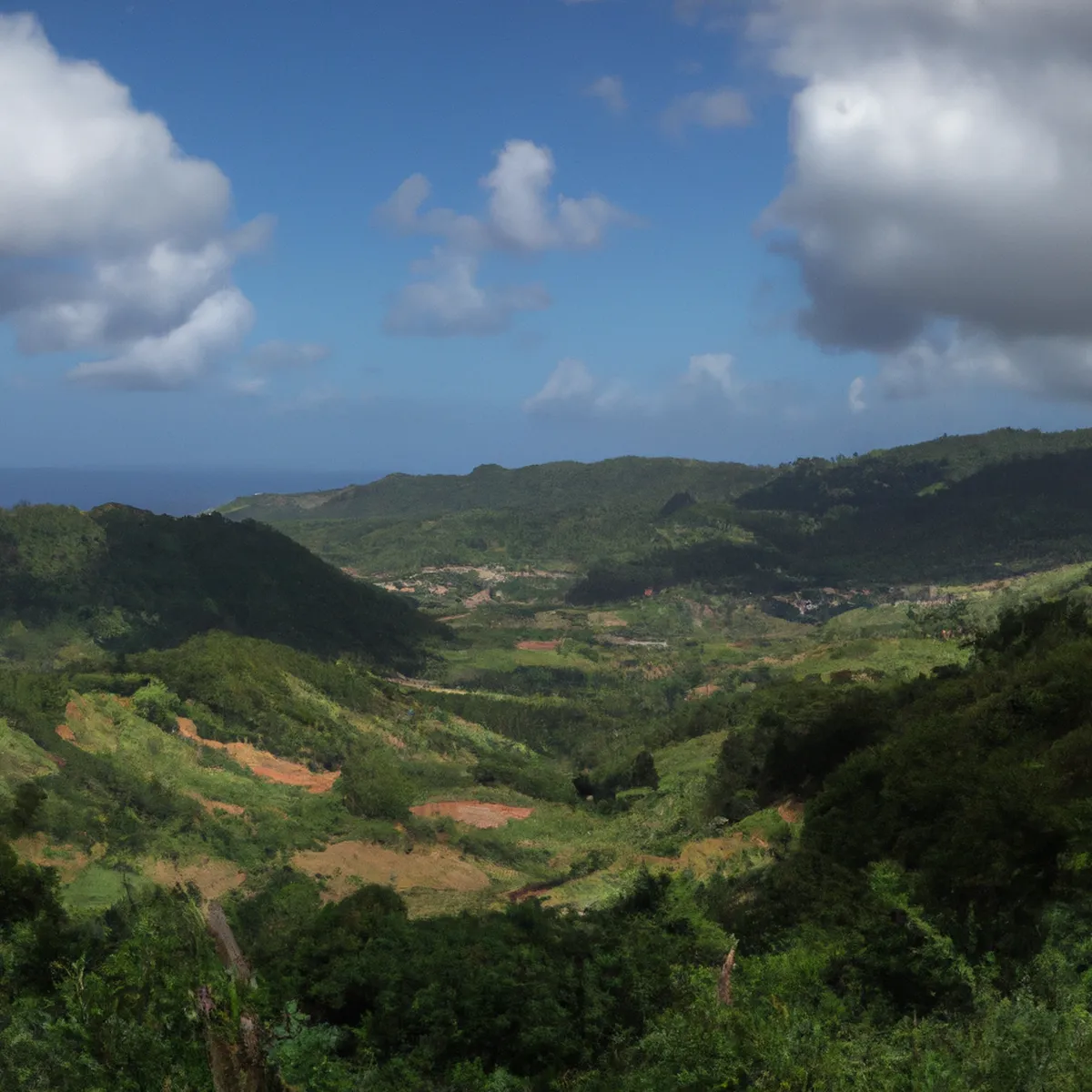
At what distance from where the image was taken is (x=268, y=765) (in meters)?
67.6

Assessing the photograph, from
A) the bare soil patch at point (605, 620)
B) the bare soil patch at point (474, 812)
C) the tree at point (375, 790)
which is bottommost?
the bare soil patch at point (474, 812)

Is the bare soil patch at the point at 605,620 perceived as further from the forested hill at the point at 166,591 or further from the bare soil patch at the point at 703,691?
the bare soil patch at the point at 703,691

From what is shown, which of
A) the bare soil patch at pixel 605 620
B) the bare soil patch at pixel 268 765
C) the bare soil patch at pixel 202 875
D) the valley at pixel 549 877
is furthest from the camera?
the bare soil patch at pixel 605 620

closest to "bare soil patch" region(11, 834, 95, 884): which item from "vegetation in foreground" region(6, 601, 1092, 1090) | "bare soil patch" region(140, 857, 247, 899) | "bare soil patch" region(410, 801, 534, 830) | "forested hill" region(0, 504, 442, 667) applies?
"vegetation in foreground" region(6, 601, 1092, 1090)

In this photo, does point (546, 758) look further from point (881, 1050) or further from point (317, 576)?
point (881, 1050)

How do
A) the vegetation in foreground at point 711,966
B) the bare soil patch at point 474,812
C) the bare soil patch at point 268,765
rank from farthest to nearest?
the bare soil patch at point 268,765 < the bare soil patch at point 474,812 < the vegetation in foreground at point 711,966

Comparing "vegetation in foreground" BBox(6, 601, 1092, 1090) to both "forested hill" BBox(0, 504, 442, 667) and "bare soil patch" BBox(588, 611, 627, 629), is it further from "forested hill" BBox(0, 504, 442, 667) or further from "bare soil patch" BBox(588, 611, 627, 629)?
"bare soil patch" BBox(588, 611, 627, 629)

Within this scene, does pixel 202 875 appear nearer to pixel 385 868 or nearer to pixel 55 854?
pixel 55 854

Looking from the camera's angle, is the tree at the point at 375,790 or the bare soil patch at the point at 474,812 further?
the bare soil patch at the point at 474,812

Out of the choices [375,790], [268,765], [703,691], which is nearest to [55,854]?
[375,790]

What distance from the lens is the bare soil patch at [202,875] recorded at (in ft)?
141

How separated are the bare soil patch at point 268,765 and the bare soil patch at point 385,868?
46.9 ft

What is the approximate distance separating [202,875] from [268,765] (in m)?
23.0

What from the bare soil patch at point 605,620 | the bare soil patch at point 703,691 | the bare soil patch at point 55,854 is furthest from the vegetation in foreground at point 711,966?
the bare soil patch at point 605,620
